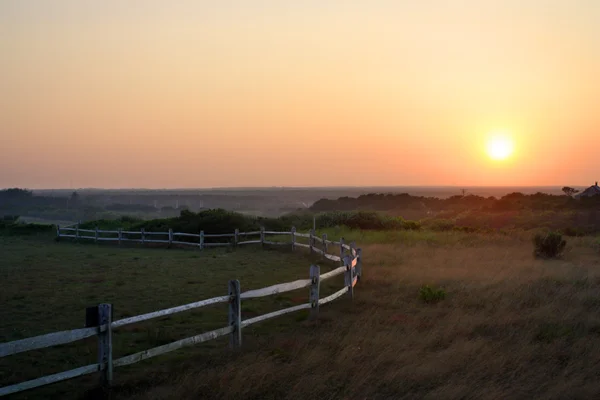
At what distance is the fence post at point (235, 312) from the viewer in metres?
9.55

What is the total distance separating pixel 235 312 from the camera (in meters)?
9.67

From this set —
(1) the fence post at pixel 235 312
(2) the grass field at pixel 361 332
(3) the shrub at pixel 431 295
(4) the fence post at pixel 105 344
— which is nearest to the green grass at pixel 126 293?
(2) the grass field at pixel 361 332

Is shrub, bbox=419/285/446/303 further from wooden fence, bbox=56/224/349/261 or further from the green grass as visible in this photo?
wooden fence, bbox=56/224/349/261

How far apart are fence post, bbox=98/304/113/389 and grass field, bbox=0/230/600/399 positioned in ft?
0.86

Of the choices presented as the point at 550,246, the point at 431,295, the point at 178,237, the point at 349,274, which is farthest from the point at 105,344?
the point at 178,237

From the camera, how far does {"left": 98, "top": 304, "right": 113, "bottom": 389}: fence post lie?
7574mm

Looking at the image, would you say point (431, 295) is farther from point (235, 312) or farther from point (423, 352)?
point (235, 312)

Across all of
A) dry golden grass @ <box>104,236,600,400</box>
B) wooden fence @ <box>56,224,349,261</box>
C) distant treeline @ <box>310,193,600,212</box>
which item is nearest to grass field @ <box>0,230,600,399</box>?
dry golden grass @ <box>104,236,600,400</box>

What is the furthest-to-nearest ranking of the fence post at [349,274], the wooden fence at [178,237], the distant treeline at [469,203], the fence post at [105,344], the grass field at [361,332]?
1. the distant treeline at [469,203]
2. the wooden fence at [178,237]
3. the fence post at [349,274]
4. the grass field at [361,332]
5. the fence post at [105,344]

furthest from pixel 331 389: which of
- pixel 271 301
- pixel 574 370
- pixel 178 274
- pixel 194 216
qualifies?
pixel 194 216

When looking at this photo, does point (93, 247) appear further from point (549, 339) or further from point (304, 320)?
point (549, 339)

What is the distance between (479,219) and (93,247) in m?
33.8

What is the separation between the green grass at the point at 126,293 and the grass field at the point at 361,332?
0.06 meters

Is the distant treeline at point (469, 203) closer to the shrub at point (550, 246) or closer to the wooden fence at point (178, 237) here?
the shrub at point (550, 246)
